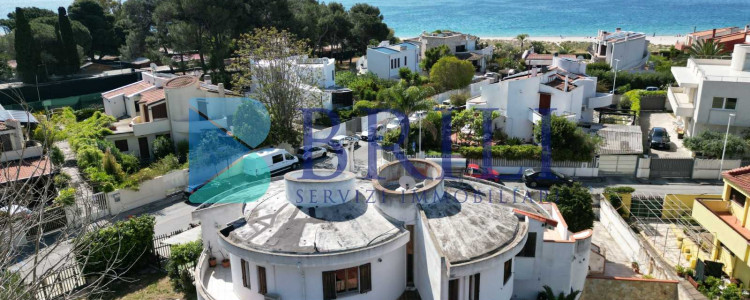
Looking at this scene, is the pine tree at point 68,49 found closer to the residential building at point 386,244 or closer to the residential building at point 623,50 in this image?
the residential building at point 386,244

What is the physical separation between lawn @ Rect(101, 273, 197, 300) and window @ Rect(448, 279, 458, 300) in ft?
36.1

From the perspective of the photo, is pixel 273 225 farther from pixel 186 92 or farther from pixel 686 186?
pixel 686 186

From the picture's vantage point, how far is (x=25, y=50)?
61188 millimetres

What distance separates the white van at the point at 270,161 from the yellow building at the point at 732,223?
2291 cm

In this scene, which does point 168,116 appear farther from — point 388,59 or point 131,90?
point 388,59

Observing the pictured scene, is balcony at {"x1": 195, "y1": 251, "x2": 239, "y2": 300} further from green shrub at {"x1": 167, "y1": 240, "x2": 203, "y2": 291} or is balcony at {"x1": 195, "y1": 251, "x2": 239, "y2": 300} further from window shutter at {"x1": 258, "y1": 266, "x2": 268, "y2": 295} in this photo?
green shrub at {"x1": 167, "y1": 240, "x2": 203, "y2": 291}

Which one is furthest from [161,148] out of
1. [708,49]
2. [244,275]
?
[708,49]

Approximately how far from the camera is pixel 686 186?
108 feet

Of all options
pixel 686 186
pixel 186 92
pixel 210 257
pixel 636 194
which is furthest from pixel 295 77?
pixel 686 186

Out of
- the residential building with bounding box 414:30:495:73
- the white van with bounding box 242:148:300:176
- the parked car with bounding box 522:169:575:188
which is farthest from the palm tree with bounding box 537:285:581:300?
the residential building with bounding box 414:30:495:73

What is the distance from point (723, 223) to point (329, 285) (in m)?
17.4

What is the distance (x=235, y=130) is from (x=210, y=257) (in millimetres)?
17217

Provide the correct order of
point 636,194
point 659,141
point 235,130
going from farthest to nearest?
point 659,141 → point 235,130 → point 636,194

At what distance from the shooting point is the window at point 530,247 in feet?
58.4
